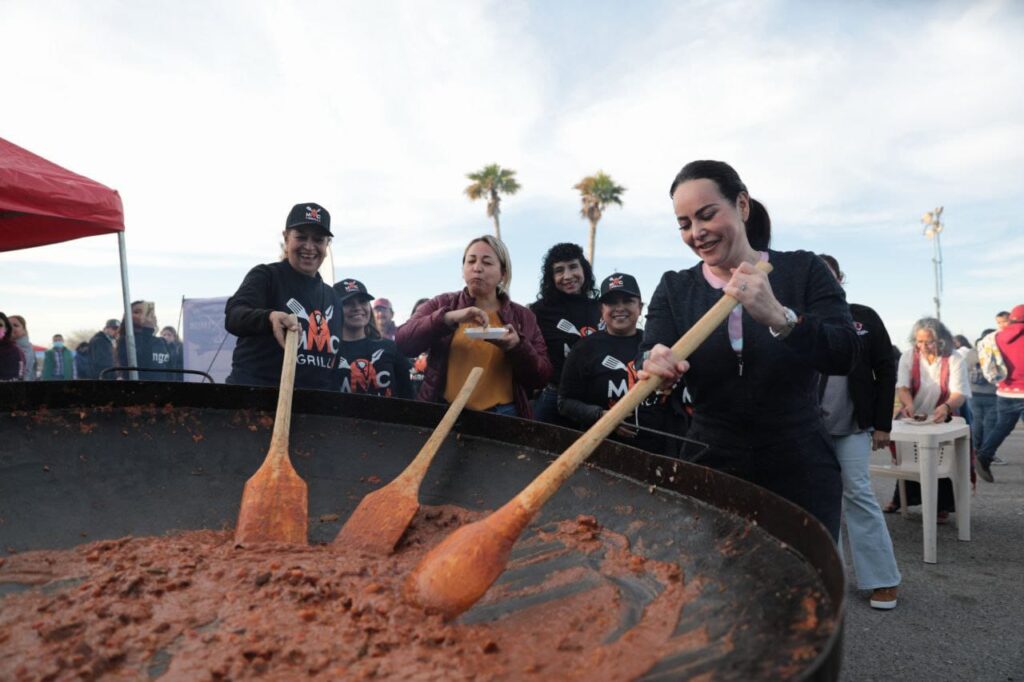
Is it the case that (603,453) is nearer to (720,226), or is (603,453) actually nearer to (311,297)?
(720,226)

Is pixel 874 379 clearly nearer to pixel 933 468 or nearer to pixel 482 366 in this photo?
pixel 933 468

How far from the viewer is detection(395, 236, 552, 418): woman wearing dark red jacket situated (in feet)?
9.64

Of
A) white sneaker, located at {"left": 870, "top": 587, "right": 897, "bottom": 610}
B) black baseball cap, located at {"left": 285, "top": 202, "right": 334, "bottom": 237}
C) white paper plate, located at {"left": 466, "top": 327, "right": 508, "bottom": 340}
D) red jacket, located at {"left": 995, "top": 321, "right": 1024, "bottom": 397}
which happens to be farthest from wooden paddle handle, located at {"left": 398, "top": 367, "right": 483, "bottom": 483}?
red jacket, located at {"left": 995, "top": 321, "right": 1024, "bottom": 397}

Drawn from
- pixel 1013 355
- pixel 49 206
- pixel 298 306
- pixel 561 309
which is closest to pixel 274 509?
pixel 298 306

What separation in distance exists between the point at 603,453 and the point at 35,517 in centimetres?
140

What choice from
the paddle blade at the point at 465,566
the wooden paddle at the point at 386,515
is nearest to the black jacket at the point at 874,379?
the wooden paddle at the point at 386,515

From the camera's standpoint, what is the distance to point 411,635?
1.13 m

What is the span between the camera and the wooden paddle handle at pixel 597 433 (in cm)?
140

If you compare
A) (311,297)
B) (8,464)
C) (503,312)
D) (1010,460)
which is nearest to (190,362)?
(311,297)

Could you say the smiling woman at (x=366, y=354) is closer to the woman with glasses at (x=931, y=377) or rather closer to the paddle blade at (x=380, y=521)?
the paddle blade at (x=380, y=521)

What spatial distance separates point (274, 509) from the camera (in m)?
1.62

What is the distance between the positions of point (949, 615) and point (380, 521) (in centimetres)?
298

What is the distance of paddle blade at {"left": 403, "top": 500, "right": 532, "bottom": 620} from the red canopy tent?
15.1 feet

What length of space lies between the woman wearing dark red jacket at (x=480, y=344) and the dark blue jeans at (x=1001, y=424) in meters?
5.80
